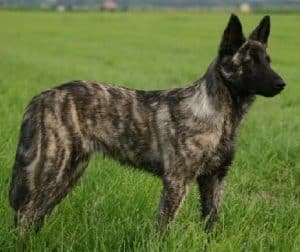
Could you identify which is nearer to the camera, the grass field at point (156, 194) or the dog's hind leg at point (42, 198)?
the grass field at point (156, 194)

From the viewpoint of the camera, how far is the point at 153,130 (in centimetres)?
523

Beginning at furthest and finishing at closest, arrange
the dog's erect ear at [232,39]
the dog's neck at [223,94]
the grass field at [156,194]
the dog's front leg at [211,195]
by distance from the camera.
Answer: the dog's front leg at [211,195] < the dog's neck at [223,94] < the dog's erect ear at [232,39] < the grass field at [156,194]

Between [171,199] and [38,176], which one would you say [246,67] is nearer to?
[171,199]

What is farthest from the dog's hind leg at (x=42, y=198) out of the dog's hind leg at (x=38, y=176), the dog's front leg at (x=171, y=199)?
the dog's front leg at (x=171, y=199)

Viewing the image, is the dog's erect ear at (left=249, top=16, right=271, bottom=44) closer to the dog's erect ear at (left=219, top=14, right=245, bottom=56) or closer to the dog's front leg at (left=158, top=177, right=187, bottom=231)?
the dog's erect ear at (left=219, top=14, right=245, bottom=56)

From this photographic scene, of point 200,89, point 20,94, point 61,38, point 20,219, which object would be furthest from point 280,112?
point 61,38

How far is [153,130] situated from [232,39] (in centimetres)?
94

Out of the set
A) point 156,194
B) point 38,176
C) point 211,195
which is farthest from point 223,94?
point 38,176

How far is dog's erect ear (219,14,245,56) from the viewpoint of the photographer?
4.88 metres

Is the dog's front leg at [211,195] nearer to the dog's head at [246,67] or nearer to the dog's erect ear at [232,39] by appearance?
the dog's head at [246,67]

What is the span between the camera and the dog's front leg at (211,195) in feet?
17.4

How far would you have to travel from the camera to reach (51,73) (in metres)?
16.4

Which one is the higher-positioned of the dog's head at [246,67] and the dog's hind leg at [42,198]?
the dog's head at [246,67]

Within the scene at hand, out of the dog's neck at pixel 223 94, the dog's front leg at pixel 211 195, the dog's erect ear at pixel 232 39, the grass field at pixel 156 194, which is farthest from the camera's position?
the dog's front leg at pixel 211 195
